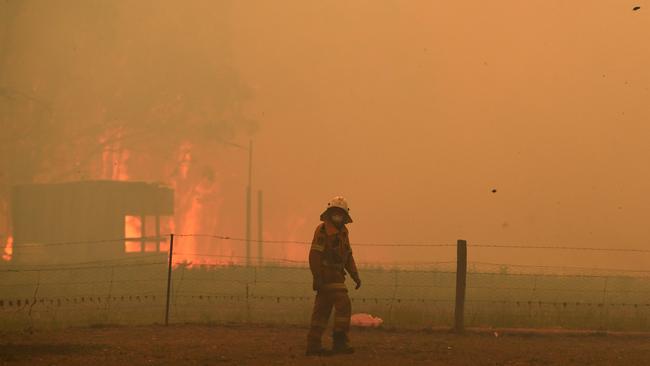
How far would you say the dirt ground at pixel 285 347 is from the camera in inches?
395

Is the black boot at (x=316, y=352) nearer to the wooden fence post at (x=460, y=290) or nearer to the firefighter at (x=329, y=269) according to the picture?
the firefighter at (x=329, y=269)

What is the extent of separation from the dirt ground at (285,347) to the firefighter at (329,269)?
40cm

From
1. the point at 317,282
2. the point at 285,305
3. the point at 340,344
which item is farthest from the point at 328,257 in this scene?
the point at 285,305

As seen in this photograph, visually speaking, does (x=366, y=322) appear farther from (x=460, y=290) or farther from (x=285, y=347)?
(x=285, y=347)

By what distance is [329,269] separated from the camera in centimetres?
1023

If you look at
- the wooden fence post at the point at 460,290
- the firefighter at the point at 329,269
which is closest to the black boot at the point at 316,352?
the firefighter at the point at 329,269

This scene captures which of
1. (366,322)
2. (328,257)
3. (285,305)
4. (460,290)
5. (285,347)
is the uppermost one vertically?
(328,257)

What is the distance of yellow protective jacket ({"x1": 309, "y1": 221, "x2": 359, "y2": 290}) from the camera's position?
10.1 metres

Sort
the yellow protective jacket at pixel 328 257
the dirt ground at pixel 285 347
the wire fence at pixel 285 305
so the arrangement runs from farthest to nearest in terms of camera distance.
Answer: the wire fence at pixel 285 305
the yellow protective jacket at pixel 328 257
the dirt ground at pixel 285 347

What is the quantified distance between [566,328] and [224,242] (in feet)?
234

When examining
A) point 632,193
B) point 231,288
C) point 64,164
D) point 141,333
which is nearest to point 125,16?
point 64,164

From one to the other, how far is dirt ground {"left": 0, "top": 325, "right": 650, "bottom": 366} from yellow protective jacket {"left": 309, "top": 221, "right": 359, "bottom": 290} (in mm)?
881

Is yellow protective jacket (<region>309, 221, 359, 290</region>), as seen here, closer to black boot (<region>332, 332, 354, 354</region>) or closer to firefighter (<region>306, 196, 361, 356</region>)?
firefighter (<region>306, 196, 361, 356</region>)

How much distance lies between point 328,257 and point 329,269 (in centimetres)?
14
